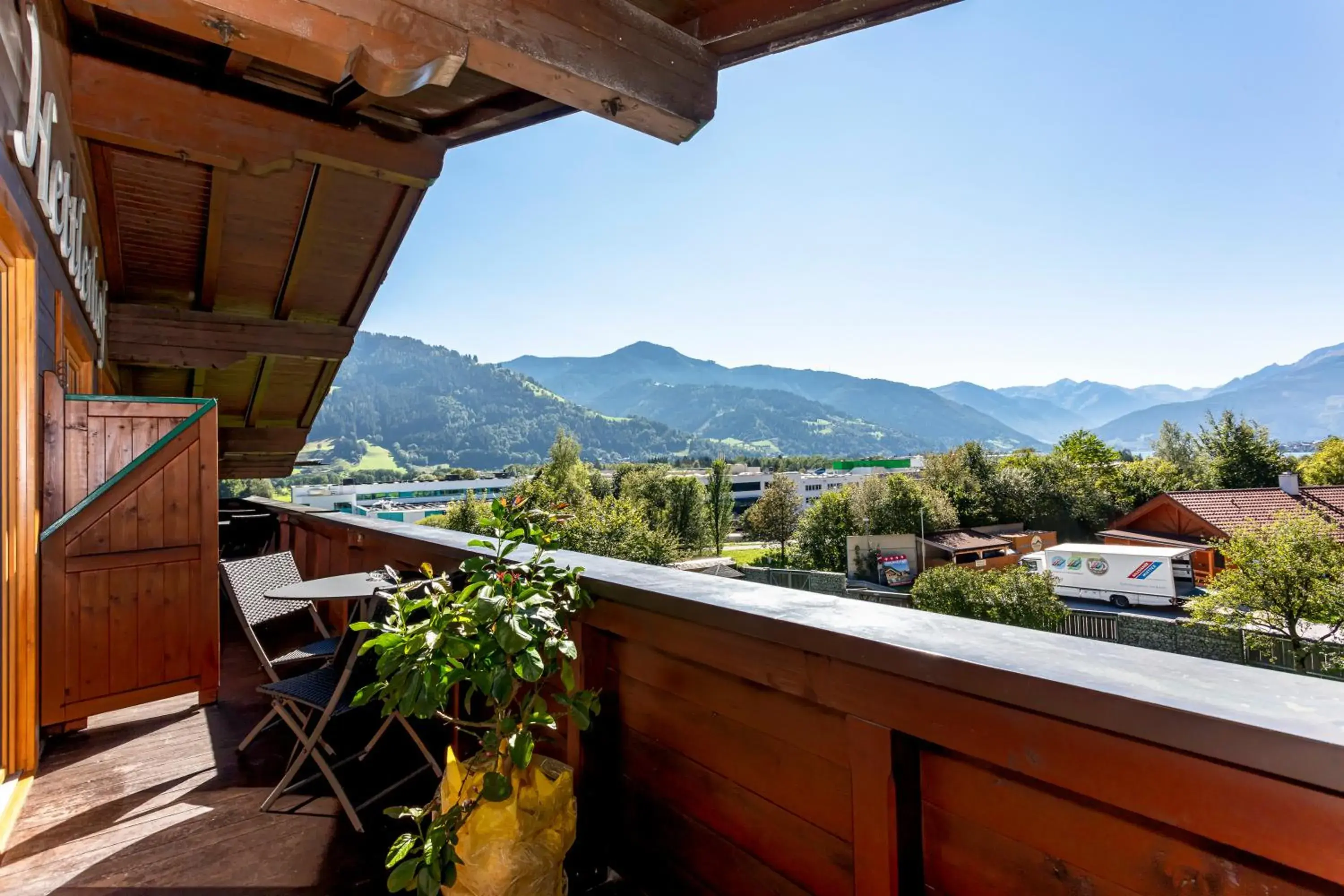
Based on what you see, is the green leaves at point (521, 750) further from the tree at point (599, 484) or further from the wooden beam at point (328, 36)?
the tree at point (599, 484)

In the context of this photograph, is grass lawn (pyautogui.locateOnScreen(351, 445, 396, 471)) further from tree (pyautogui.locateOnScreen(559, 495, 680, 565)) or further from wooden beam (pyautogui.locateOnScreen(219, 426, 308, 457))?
wooden beam (pyautogui.locateOnScreen(219, 426, 308, 457))

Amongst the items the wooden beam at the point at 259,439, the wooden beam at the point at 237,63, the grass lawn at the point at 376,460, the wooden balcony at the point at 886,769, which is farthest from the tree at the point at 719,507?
the grass lawn at the point at 376,460

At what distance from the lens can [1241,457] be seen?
106ft

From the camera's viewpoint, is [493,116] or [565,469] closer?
[493,116]


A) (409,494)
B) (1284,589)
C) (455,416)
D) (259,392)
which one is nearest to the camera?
(259,392)

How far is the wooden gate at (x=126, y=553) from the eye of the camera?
2.57 meters

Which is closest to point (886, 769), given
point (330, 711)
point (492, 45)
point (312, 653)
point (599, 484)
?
point (330, 711)

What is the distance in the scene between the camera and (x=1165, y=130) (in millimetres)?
66500

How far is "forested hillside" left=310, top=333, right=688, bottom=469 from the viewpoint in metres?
138

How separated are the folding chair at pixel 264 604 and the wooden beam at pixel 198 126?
2.17m

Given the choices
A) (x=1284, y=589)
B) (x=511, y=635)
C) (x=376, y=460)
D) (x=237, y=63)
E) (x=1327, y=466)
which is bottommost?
(x=1284, y=589)

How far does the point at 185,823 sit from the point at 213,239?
153 inches

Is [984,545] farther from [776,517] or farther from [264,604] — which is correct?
[264,604]

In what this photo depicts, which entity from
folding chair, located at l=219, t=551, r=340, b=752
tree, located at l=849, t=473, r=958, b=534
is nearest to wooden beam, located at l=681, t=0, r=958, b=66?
folding chair, located at l=219, t=551, r=340, b=752
